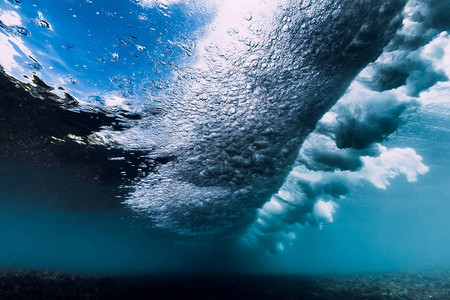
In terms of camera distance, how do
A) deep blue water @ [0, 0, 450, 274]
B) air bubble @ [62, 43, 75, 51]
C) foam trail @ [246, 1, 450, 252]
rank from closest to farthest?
deep blue water @ [0, 0, 450, 274] < air bubble @ [62, 43, 75, 51] < foam trail @ [246, 1, 450, 252]

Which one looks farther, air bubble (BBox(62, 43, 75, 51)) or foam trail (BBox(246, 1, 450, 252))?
foam trail (BBox(246, 1, 450, 252))

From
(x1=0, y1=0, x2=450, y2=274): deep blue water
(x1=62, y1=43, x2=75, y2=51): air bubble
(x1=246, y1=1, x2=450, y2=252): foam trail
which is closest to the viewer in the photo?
(x1=0, y1=0, x2=450, y2=274): deep blue water

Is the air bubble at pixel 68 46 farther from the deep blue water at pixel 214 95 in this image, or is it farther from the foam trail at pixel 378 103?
the foam trail at pixel 378 103

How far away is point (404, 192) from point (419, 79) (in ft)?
112

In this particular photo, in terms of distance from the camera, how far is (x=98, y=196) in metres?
18.7

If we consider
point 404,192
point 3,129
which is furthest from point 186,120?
point 404,192

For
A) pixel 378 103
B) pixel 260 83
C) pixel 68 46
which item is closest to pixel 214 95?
pixel 260 83

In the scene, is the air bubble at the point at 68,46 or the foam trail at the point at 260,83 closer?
the foam trail at the point at 260,83

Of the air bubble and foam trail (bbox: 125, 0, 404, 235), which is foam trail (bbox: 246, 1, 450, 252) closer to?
foam trail (bbox: 125, 0, 404, 235)

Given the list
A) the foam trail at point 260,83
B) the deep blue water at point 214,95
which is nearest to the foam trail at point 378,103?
the deep blue water at point 214,95

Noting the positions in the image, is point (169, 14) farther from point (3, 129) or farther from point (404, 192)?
point (404, 192)

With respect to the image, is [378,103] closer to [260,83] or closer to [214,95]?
[260,83]

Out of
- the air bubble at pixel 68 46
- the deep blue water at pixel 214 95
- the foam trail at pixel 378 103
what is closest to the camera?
the deep blue water at pixel 214 95

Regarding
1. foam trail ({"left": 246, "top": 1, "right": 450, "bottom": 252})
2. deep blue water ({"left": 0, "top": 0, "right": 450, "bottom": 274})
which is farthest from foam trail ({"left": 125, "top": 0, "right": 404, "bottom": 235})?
foam trail ({"left": 246, "top": 1, "right": 450, "bottom": 252})
